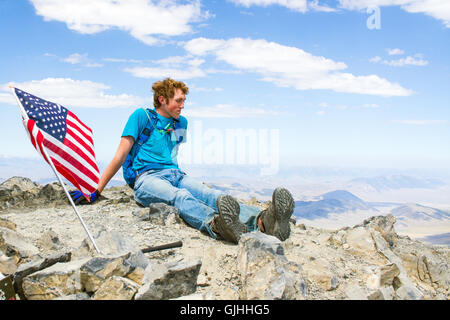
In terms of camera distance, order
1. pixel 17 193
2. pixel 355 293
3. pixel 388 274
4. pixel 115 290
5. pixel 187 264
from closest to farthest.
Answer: pixel 115 290 → pixel 187 264 → pixel 355 293 → pixel 388 274 → pixel 17 193

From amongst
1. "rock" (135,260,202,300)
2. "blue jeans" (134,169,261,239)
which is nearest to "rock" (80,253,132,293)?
"rock" (135,260,202,300)

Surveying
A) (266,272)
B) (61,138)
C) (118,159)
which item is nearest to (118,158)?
(118,159)

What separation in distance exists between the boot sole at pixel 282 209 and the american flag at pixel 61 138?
8.03 ft

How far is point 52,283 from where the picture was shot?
14.0 ft

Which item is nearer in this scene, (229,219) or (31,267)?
(31,267)

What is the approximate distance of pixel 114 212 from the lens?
7305 millimetres

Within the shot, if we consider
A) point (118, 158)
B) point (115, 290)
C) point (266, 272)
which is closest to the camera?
point (115, 290)

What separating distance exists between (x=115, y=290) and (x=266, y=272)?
1515 mm

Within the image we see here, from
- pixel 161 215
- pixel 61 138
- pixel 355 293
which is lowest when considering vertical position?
pixel 355 293

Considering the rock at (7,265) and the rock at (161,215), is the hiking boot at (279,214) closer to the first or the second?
the rock at (161,215)

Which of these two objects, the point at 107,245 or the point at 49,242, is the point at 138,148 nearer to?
the point at 49,242
